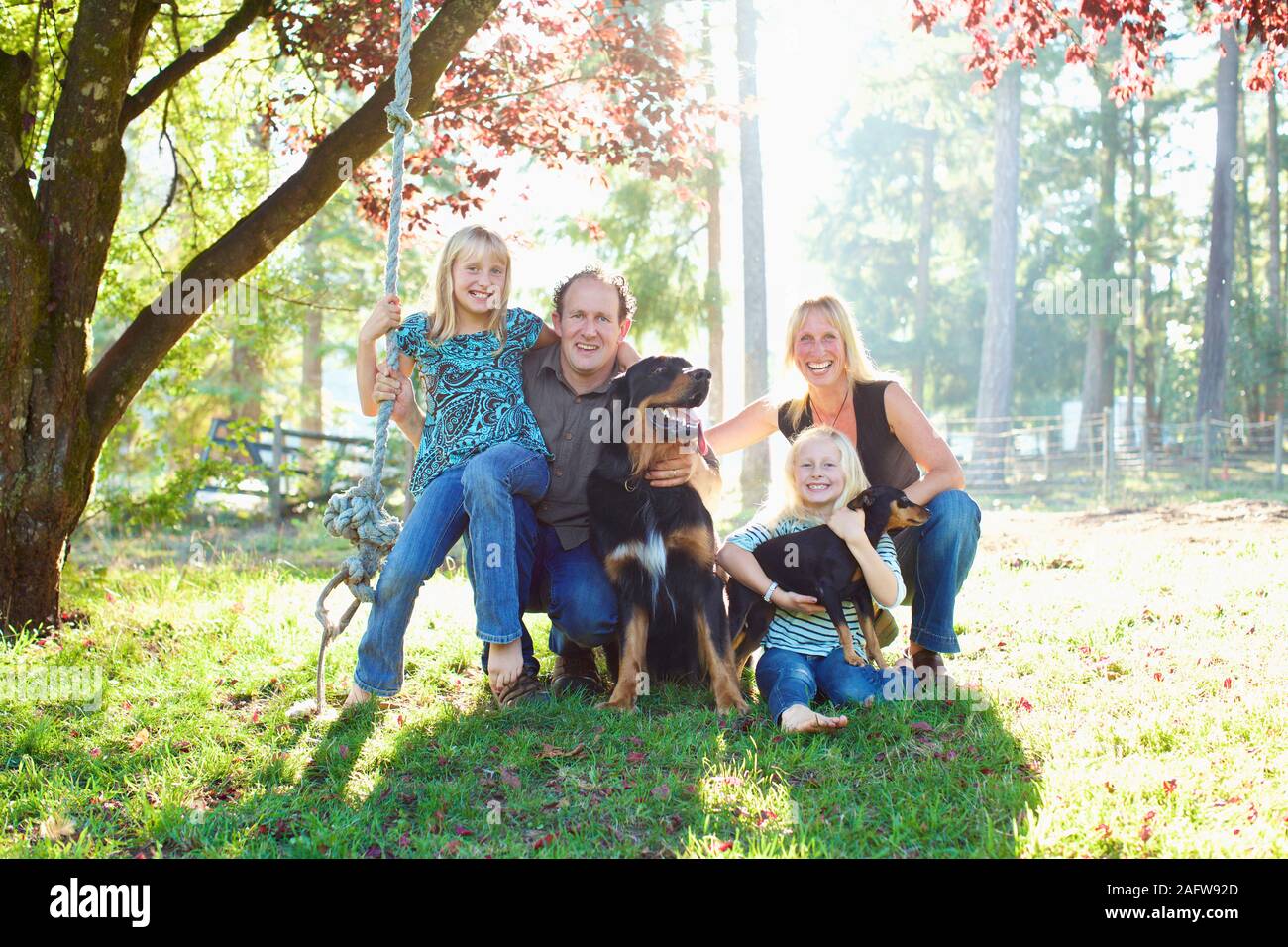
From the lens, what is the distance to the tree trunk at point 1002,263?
18.0 meters

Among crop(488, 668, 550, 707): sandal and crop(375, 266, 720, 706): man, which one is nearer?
crop(488, 668, 550, 707): sandal

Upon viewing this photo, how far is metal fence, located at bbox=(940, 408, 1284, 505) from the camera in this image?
15.7 metres

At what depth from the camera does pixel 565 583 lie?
376 centimetres

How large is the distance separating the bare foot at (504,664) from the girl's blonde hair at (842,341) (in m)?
1.47

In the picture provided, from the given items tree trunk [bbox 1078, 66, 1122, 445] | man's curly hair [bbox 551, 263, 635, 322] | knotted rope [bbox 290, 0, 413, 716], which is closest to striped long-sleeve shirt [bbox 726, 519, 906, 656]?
man's curly hair [bbox 551, 263, 635, 322]

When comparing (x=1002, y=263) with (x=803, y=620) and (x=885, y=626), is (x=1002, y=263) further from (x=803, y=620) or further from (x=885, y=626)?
(x=803, y=620)

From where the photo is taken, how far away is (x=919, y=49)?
17594mm

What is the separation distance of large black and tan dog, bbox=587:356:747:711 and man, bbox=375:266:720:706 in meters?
0.13

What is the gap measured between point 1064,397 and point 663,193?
23.8 metres

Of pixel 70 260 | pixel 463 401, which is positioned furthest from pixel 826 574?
pixel 70 260

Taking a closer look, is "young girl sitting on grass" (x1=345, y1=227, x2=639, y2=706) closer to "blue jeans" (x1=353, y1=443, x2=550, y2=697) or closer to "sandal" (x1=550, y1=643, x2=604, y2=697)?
"blue jeans" (x1=353, y1=443, x2=550, y2=697)

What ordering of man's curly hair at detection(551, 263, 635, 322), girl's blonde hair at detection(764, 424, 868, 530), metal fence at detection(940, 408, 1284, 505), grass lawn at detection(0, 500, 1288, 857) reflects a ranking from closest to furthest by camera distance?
1. grass lawn at detection(0, 500, 1288, 857)
2. girl's blonde hair at detection(764, 424, 868, 530)
3. man's curly hair at detection(551, 263, 635, 322)
4. metal fence at detection(940, 408, 1284, 505)

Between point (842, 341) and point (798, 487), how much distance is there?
637 millimetres
